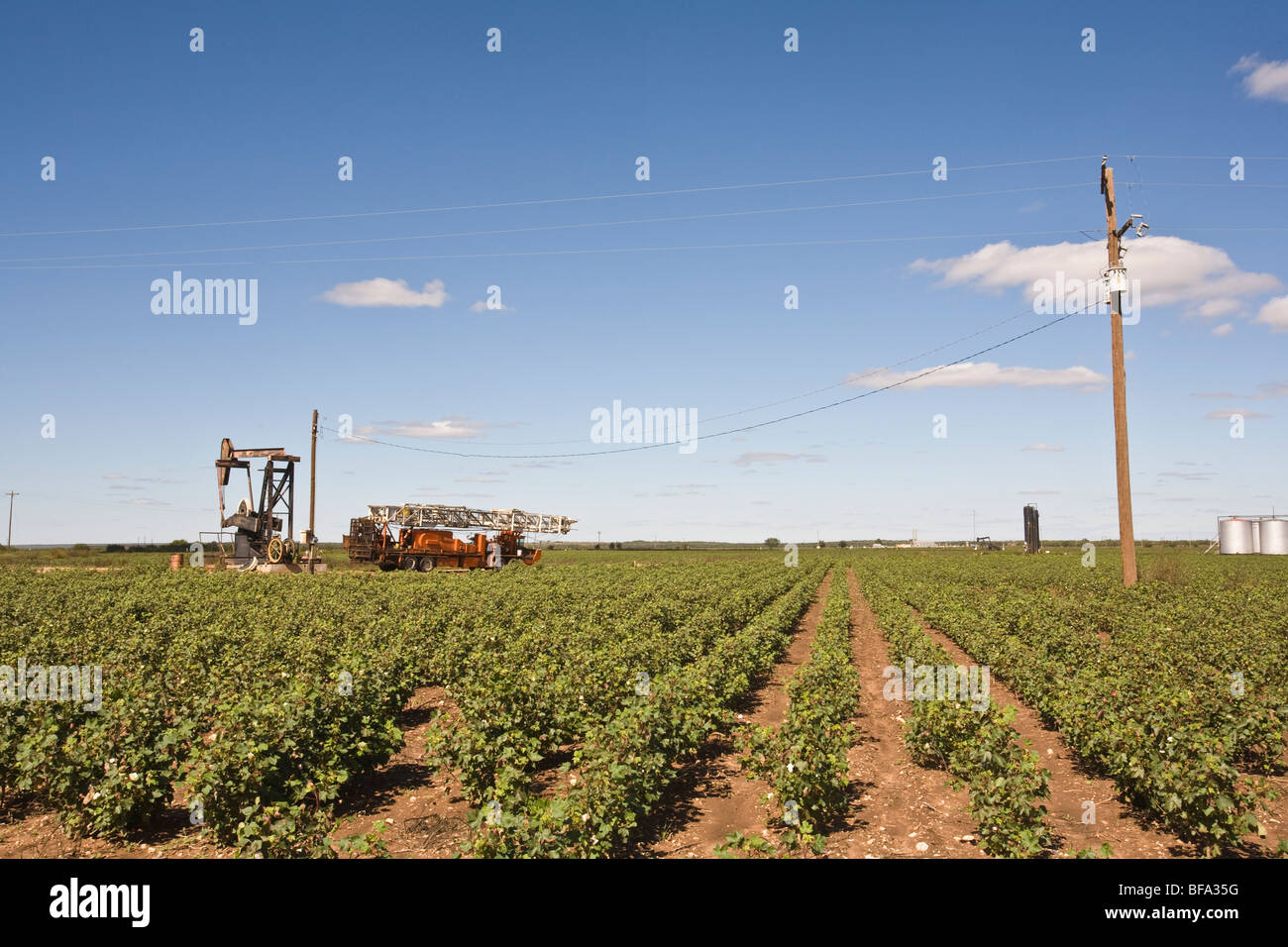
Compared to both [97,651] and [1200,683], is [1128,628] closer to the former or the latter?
[1200,683]

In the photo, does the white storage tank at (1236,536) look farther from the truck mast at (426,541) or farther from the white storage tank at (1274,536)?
the truck mast at (426,541)

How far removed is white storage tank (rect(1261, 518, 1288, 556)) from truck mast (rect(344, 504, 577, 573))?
2996 inches

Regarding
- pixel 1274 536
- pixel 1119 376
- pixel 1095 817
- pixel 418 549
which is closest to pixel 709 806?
pixel 1095 817

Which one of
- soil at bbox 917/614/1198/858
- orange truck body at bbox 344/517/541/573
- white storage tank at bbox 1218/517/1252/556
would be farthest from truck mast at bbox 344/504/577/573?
white storage tank at bbox 1218/517/1252/556

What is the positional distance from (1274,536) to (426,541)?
3256 inches

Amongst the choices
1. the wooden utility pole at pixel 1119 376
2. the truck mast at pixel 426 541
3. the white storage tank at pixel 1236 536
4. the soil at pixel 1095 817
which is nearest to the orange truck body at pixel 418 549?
the truck mast at pixel 426 541

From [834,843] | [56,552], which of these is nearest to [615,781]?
[834,843]

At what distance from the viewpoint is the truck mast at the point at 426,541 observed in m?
46.4

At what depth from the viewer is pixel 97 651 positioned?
13.9 meters

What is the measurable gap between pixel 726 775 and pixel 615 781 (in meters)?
3.48

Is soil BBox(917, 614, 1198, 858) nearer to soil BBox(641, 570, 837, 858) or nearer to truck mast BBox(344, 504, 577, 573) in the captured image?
soil BBox(641, 570, 837, 858)

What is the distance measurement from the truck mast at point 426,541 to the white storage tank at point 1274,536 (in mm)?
76107

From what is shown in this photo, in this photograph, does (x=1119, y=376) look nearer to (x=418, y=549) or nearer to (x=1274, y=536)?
(x=418, y=549)
